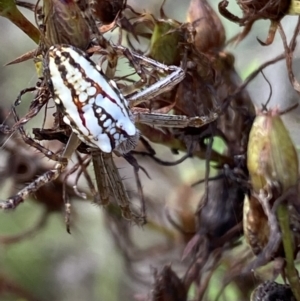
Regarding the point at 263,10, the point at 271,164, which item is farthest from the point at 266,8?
the point at 271,164

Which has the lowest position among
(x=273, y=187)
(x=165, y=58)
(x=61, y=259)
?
(x=61, y=259)

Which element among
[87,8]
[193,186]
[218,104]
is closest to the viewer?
[87,8]

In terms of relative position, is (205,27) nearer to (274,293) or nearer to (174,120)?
(174,120)

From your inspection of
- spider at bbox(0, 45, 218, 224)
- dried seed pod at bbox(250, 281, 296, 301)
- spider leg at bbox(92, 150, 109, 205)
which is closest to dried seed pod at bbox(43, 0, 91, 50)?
spider at bbox(0, 45, 218, 224)

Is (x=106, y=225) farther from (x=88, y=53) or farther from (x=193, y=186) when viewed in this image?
(x=88, y=53)

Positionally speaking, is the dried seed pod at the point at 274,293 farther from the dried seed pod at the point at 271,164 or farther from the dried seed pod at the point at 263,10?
the dried seed pod at the point at 263,10

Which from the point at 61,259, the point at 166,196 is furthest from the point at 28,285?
the point at 166,196

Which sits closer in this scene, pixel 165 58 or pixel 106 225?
pixel 165 58
